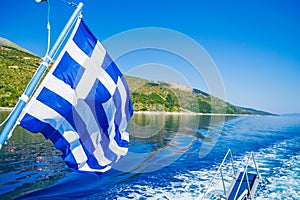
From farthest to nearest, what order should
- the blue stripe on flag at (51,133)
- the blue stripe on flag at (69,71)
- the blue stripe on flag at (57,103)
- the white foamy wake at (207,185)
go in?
the white foamy wake at (207,185)
the blue stripe on flag at (69,71)
the blue stripe on flag at (57,103)
the blue stripe on flag at (51,133)

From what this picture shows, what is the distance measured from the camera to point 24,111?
349 cm

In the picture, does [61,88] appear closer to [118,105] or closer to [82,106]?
[82,106]

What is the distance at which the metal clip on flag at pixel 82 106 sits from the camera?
12.3 feet

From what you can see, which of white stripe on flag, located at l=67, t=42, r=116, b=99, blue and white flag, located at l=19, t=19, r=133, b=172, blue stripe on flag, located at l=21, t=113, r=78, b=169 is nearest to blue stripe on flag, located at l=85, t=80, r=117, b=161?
blue and white flag, located at l=19, t=19, r=133, b=172

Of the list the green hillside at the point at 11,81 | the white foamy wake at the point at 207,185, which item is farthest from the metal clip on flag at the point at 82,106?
the green hillside at the point at 11,81

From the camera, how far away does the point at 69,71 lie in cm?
411

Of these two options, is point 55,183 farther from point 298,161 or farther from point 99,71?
point 298,161

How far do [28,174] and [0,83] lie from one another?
9431 cm

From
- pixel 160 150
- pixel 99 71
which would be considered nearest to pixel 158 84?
pixel 160 150

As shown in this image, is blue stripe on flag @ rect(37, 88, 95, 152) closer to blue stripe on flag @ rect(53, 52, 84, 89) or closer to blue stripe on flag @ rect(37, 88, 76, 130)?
blue stripe on flag @ rect(37, 88, 76, 130)

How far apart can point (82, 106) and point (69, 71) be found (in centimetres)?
72

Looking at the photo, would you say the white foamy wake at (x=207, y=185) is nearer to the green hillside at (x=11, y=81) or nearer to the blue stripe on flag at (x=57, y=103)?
the blue stripe on flag at (x=57, y=103)

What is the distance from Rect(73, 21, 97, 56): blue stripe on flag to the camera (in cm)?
416

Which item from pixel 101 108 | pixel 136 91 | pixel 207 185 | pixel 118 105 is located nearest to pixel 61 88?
pixel 101 108
